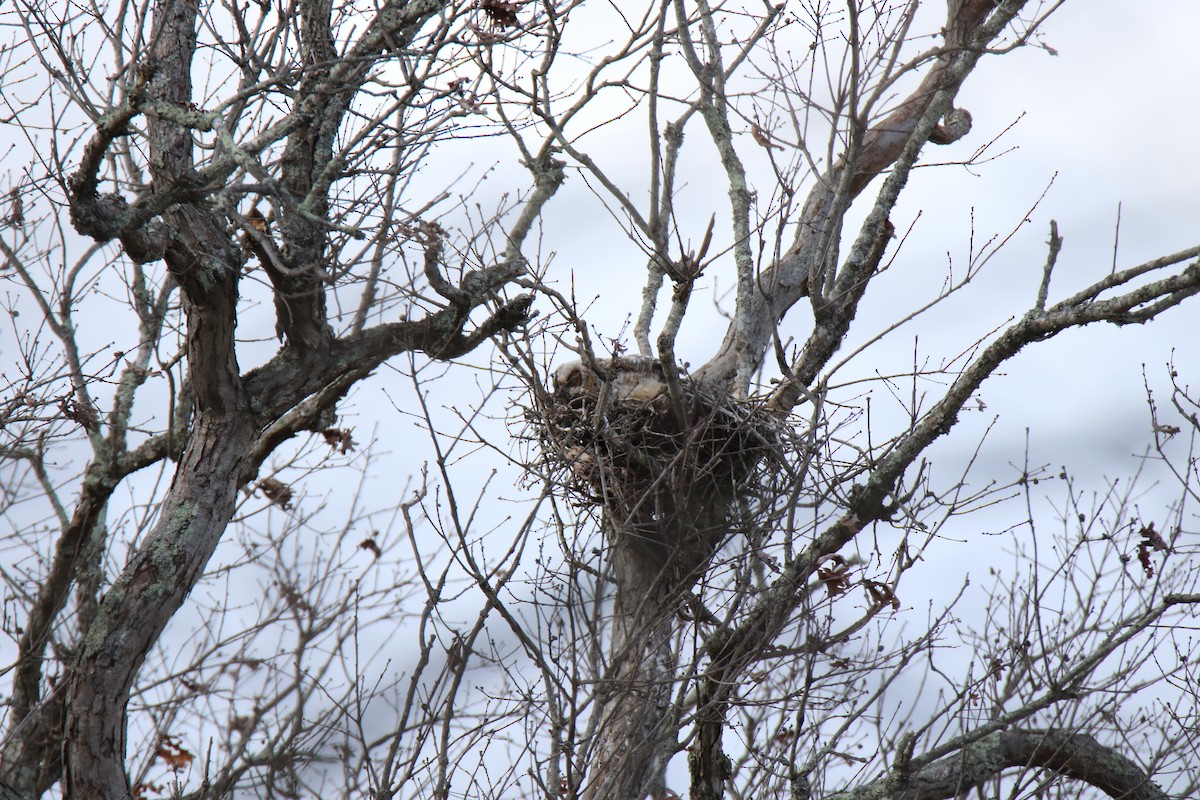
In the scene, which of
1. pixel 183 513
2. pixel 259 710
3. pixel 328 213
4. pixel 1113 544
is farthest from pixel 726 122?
pixel 259 710

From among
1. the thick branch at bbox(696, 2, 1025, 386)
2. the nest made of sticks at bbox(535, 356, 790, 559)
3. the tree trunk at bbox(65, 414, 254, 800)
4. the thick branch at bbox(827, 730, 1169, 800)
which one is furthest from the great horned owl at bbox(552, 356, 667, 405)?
the thick branch at bbox(827, 730, 1169, 800)

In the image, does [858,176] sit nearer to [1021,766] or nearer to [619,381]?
[619,381]

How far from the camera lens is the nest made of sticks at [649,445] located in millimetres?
5137

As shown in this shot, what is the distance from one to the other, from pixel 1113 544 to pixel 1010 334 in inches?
118

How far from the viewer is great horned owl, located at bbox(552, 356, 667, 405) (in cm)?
532

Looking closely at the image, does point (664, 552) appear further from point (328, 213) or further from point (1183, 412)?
point (1183, 412)

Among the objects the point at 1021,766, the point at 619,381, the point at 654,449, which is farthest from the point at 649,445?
the point at 1021,766

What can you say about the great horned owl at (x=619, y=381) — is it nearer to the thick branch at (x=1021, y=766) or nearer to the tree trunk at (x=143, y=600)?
the tree trunk at (x=143, y=600)

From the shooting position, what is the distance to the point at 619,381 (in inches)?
213

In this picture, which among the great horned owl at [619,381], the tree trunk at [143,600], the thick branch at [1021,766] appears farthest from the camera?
the great horned owl at [619,381]

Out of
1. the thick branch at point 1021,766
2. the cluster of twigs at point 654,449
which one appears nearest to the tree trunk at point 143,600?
the cluster of twigs at point 654,449

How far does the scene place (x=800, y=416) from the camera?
18.4 ft

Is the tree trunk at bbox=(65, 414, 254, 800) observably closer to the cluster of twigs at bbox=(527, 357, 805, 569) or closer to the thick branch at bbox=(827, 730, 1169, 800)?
the cluster of twigs at bbox=(527, 357, 805, 569)

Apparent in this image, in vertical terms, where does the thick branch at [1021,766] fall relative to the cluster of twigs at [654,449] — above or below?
below
